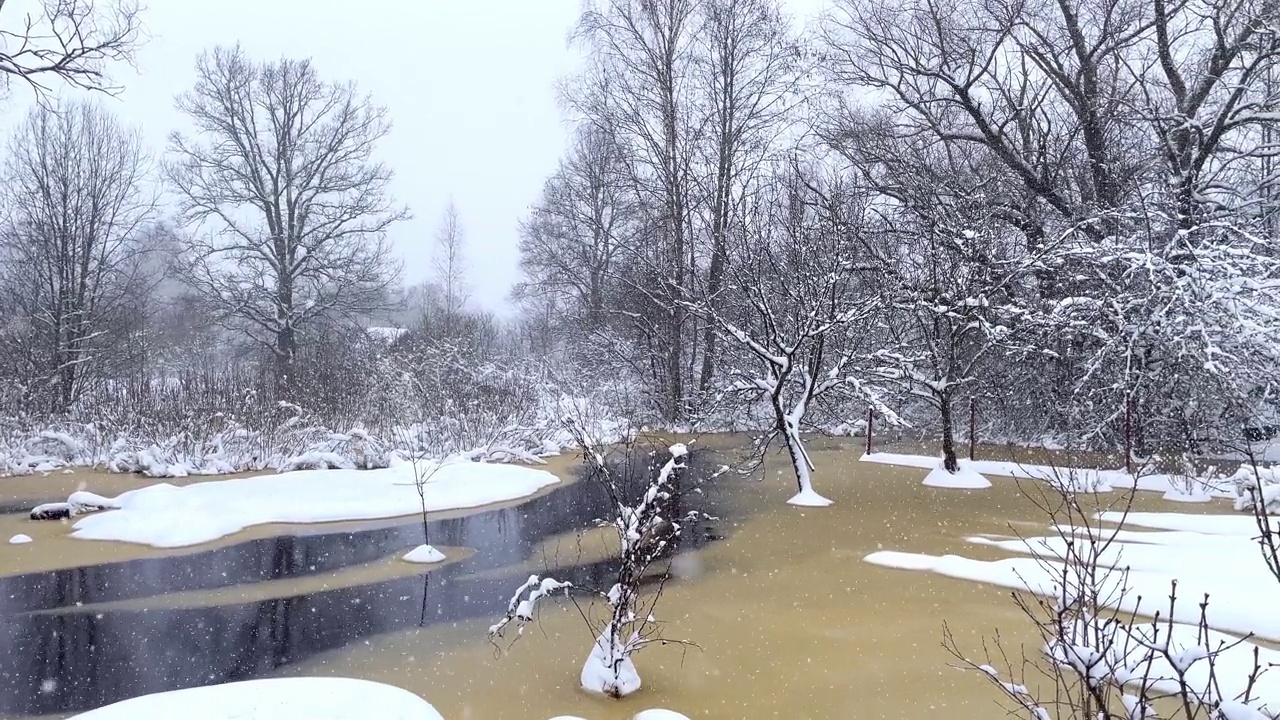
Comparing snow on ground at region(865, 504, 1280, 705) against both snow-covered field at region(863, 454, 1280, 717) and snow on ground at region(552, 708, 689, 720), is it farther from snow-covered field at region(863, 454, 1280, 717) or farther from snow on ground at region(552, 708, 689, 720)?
snow on ground at region(552, 708, 689, 720)

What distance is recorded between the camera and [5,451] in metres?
12.5

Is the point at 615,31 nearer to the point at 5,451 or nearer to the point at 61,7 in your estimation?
the point at 61,7

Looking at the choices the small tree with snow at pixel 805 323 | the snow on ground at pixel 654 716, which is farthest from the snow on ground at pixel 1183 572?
the small tree with snow at pixel 805 323

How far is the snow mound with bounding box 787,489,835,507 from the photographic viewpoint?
1002cm

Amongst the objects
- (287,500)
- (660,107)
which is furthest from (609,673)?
(660,107)

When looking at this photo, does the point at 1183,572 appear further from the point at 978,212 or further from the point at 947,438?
the point at 978,212

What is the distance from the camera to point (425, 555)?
7.90 metres

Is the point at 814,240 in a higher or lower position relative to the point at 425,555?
higher

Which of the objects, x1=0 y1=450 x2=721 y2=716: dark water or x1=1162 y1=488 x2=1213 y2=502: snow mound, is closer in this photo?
x1=0 y1=450 x2=721 y2=716: dark water

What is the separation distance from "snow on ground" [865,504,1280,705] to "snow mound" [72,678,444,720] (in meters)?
3.54

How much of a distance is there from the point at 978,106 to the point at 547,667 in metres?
13.9

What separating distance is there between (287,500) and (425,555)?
11.4ft

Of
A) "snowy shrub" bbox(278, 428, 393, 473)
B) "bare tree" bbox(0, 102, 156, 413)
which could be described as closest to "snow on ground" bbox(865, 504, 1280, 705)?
"snowy shrub" bbox(278, 428, 393, 473)

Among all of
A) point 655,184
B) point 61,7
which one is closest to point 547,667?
Answer: point 61,7
